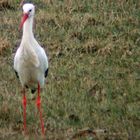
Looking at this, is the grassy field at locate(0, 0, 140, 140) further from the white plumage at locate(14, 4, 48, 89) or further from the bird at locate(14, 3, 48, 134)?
the white plumage at locate(14, 4, 48, 89)

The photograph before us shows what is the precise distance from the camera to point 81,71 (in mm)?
10648

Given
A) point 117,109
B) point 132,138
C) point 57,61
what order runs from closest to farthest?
point 132,138
point 117,109
point 57,61

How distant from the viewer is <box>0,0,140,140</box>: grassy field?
823 cm

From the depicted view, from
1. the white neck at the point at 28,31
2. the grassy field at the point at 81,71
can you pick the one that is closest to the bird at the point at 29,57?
the white neck at the point at 28,31

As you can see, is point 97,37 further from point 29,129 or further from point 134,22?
point 29,129

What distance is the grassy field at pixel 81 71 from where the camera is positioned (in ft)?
27.0

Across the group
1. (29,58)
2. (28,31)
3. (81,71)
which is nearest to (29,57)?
(29,58)

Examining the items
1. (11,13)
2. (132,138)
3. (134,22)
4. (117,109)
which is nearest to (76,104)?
(117,109)

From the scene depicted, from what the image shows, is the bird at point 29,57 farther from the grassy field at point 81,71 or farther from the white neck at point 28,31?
the grassy field at point 81,71

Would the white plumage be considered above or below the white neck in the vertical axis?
below

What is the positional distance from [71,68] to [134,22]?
275 centimetres

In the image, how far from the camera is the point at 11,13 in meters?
13.9

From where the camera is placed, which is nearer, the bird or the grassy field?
the bird

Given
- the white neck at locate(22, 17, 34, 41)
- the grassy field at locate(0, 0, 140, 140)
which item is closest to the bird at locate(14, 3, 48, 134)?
the white neck at locate(22, 17, 34, 41)
